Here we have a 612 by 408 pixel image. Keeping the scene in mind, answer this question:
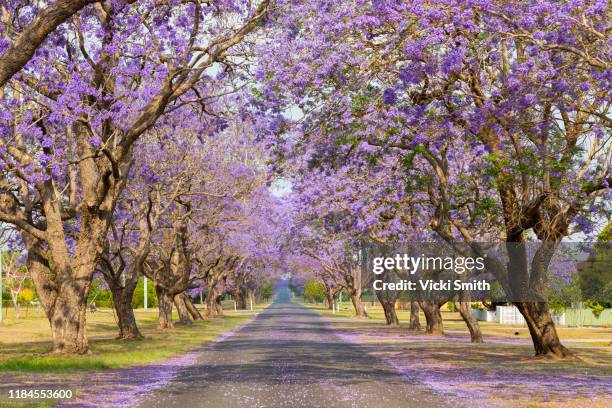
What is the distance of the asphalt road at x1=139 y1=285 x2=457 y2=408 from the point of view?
14.2 meters

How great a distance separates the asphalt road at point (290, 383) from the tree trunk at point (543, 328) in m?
4.68

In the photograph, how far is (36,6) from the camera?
24.2m

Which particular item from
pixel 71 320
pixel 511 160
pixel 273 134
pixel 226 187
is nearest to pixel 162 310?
pixel 226 187

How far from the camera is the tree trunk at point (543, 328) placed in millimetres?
24688

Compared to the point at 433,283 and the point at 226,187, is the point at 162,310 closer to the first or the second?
the point at 226,187

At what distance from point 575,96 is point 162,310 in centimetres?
3567

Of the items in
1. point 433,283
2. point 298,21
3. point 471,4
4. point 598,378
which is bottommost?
point 598,378

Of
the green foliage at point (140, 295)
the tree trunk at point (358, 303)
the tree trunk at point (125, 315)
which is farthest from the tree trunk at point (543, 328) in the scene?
the green foliage at point (140, 295)

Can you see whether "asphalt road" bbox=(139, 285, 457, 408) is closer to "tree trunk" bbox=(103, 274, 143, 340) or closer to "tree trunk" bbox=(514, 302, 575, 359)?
"tree trunk" bbox=(514, 302, 575, 359)

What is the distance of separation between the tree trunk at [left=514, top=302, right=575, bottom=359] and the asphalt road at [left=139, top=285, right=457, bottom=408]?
468 centimetres

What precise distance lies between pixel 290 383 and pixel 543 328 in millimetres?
10407

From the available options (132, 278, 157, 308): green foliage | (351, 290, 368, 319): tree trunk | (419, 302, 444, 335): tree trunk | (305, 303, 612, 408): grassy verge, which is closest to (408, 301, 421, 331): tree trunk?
(419, 302, 444, 335): tree trunk

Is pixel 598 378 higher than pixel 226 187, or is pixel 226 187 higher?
pixel 226 187

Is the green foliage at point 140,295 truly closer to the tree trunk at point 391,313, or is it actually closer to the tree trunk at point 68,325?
the tree trunk at point 391,313
